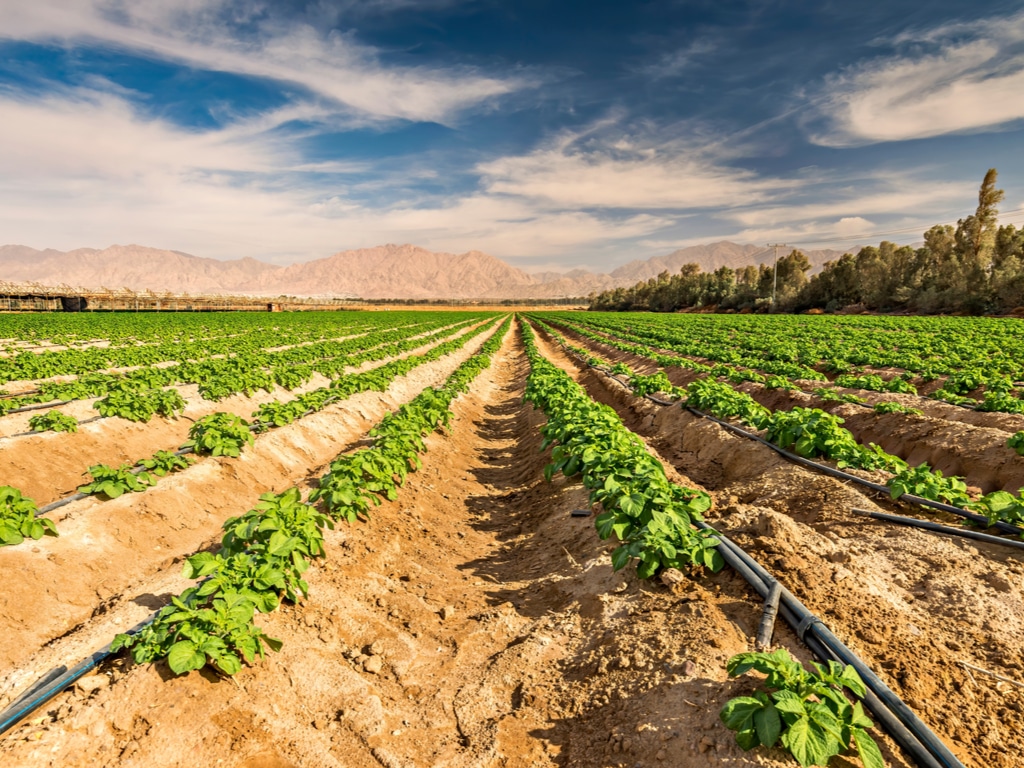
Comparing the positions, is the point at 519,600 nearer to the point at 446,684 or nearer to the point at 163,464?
the point at 446,684

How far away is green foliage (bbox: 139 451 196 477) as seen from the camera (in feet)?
25.5

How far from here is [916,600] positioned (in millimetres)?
4355

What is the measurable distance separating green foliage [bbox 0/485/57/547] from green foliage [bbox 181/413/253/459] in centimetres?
291

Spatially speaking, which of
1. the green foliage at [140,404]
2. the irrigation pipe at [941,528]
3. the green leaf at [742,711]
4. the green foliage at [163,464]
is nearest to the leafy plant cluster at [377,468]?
the green foliage at [163,464]

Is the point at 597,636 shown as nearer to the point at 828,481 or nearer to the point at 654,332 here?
the point at 828,481

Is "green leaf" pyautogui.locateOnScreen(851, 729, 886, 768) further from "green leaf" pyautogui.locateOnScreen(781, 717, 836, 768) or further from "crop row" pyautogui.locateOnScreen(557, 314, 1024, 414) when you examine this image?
"crop row" pyautogui.locateOnScreen(557, 314, 1024, 414)

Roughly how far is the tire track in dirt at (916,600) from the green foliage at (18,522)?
7814mm

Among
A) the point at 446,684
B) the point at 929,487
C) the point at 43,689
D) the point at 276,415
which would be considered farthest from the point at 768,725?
the point at 276,415

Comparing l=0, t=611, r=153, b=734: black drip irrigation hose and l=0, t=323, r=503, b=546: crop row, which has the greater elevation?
l=0, t=323, r=503, b=546: crop row

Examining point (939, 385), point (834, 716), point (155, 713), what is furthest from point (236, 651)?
point (939, 385)

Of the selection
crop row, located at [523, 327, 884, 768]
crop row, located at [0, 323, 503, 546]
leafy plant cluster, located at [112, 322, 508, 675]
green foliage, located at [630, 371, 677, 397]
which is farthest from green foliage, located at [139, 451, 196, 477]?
green foliage, located at [630, 371, 677, 397]

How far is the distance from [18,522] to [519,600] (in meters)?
5.67

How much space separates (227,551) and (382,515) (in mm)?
2432

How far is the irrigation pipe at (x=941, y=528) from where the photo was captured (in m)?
4.79
